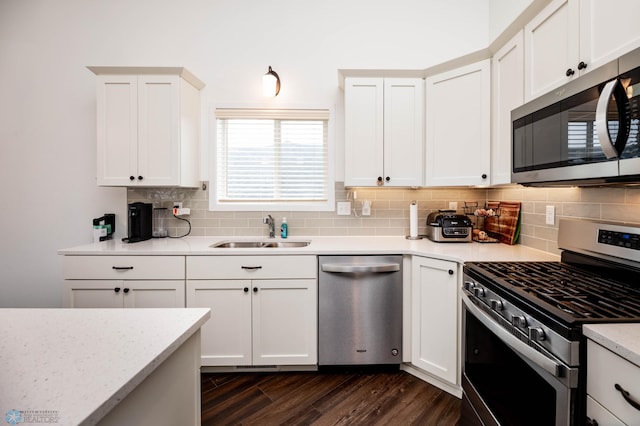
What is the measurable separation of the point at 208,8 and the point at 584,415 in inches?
141

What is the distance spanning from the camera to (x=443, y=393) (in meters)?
1.96

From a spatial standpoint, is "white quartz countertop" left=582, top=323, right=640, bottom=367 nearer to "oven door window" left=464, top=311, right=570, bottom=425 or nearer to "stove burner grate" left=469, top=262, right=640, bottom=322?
"stove burner grate" left=469, top=262, right=640, bottom=322

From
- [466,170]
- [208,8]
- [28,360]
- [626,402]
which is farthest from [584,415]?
[208,8]

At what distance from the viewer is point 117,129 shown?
7.78 ft

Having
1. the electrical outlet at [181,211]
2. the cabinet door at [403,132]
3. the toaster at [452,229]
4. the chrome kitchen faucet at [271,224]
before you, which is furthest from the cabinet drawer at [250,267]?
the toaster at [452,229]

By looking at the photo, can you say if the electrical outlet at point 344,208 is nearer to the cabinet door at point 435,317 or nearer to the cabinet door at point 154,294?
the cabinet door at point 435,317

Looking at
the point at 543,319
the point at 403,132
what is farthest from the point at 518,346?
the point at 403,132

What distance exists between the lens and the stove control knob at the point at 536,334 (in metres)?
1.01

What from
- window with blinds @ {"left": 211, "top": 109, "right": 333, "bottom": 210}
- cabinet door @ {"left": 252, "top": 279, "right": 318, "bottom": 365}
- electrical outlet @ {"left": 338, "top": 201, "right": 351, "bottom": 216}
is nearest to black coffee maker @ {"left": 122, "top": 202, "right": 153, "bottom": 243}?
window with blinds @ {"left": 211, "top": 109, "right": 333, "bottom": 210}

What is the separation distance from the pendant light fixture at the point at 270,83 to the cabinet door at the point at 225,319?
165 centimetres

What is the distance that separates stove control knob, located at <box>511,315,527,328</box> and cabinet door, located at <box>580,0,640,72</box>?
1119 millimetres

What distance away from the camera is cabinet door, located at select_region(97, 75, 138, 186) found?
7.71 ft

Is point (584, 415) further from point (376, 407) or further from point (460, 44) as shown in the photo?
point (460, 44)

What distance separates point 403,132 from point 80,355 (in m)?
2.32
